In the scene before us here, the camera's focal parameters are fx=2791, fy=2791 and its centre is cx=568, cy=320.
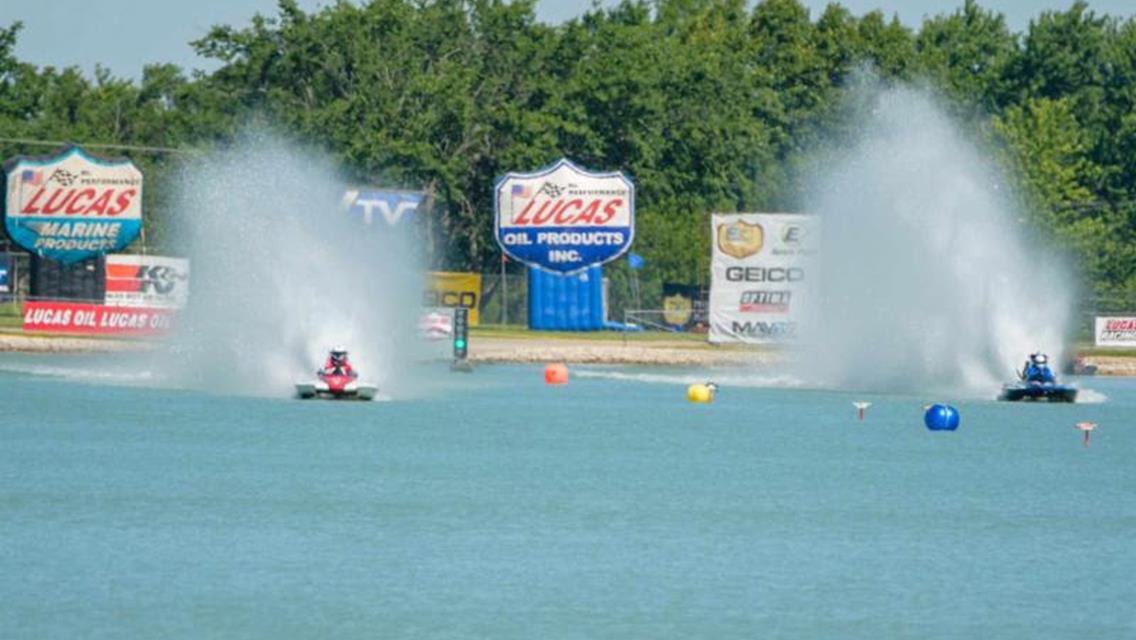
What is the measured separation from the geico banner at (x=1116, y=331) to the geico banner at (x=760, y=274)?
12.7 m

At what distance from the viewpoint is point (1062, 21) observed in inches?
6339

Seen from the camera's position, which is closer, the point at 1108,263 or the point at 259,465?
the point at 259,465

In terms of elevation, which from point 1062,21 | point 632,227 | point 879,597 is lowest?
point 879,597

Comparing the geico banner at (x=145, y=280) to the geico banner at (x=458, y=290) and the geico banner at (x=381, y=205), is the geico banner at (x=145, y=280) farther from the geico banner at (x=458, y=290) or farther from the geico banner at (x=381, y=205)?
the geico banner at (x=458, y=290)

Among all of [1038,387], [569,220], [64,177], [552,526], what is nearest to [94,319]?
[64,177]

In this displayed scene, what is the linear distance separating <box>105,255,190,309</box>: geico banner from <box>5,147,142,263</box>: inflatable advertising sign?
2.86 meters

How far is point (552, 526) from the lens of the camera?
130 feet

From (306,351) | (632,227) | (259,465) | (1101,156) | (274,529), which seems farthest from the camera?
(1101,156)

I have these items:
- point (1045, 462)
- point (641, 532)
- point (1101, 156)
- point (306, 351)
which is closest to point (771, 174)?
point (1101, 156)

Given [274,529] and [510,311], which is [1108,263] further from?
[274,529]

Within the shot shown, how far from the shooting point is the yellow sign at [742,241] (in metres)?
101

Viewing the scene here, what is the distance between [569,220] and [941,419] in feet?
148

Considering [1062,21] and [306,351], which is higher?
[1062,21]

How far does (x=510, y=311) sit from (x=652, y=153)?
13.1 m
